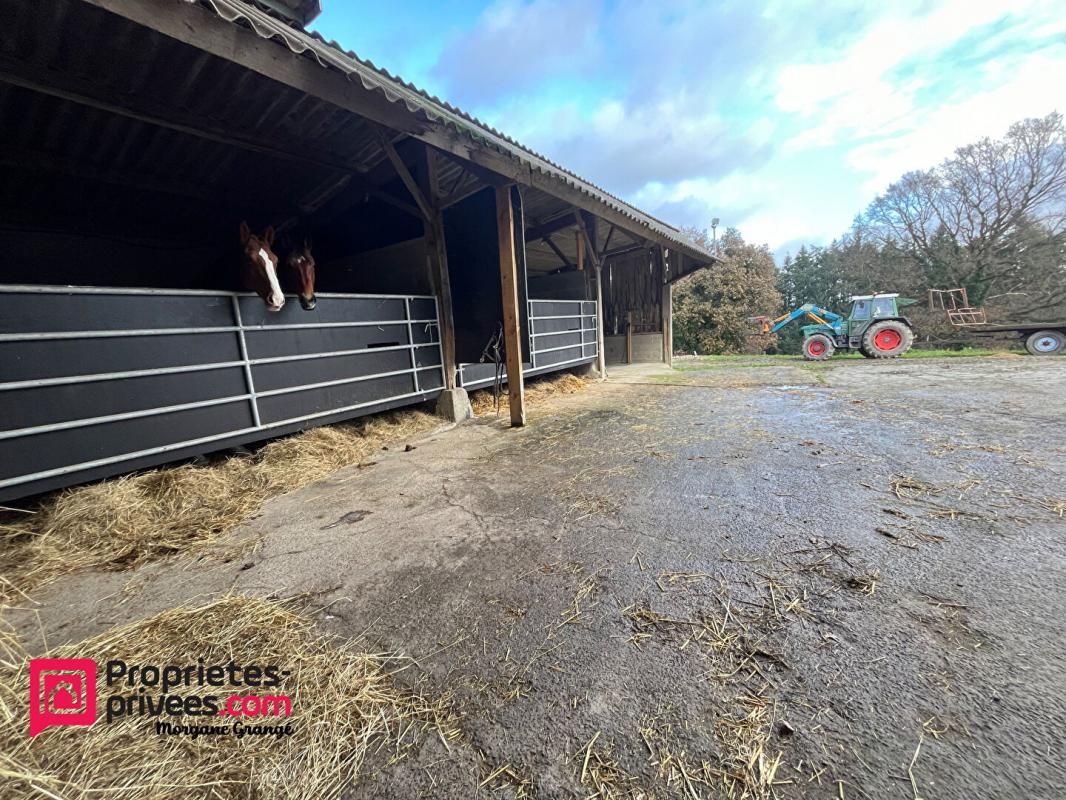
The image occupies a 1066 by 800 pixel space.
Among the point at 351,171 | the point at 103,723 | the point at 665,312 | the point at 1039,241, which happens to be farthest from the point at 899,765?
the point at 1039,241

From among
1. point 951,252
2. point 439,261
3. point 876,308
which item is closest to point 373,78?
point 439,261

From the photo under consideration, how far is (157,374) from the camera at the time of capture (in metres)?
2.55

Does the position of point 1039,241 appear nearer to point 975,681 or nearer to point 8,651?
point 975,681

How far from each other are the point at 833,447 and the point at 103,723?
4124mm

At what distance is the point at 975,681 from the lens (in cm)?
103

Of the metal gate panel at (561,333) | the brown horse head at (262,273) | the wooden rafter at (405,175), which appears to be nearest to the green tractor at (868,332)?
the metal gate panel at (561,333)

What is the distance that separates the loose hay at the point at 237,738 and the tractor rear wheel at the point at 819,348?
1359 centimetres

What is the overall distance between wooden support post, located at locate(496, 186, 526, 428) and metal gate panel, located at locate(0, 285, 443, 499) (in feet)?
4.41

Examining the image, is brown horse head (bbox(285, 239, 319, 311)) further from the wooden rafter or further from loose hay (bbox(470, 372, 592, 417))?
loose hay (bbox(470, 372, 592, 417))

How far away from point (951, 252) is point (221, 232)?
2478 centimetres

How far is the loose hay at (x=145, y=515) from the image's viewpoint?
1908 mm

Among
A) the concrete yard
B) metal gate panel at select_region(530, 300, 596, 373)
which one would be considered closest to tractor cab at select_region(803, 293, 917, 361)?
metal gate panel at select_region(530, 300, 596, 373)

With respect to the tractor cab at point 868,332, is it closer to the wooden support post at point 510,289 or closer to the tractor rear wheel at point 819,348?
the tractor rear wheel at point 819,348

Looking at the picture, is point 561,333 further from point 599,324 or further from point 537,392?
point 599,324
